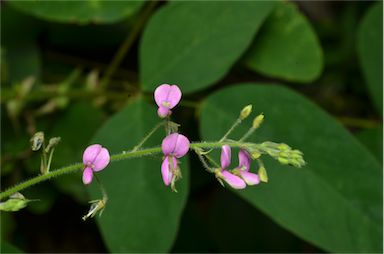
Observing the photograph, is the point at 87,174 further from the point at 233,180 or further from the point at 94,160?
the point at 233,180

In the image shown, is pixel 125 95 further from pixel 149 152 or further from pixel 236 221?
pixel 149 152

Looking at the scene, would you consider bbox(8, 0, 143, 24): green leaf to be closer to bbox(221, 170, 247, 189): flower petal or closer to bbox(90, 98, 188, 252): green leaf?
bbox(90, 98, 188, 252): green leaf

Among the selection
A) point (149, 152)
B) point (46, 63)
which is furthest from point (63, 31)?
point (149, 152)

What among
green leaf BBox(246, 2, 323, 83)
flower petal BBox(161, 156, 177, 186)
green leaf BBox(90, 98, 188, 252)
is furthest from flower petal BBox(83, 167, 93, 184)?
green leaf BBox(246, 2, 323, 83)

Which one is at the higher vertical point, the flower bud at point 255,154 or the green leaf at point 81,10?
the green leaf at point 81,10

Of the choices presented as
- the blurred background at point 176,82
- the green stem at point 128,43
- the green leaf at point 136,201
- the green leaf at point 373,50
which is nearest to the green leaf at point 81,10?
the blurred background at point 176,82

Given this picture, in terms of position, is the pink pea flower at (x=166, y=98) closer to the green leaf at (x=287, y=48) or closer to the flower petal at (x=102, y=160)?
the flower petal at (x=102, y=160)
